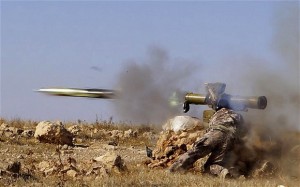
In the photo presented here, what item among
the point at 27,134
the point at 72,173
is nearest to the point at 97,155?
the point at 27,134

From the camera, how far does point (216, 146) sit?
13.3 m

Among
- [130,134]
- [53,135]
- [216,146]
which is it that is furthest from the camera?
[130,134]

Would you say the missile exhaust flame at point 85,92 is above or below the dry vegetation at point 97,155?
above

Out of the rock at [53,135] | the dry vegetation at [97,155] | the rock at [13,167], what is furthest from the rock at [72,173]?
the rock at [53,135]

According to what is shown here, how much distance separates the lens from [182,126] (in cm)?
1633

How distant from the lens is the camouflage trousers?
13062 millimetres

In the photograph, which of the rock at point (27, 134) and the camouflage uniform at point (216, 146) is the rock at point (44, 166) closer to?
the camouflage uniform at point (216, 146)

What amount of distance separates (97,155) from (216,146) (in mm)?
4599

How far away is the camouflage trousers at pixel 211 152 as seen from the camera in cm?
1306

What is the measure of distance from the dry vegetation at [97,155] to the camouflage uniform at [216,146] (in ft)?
0.94

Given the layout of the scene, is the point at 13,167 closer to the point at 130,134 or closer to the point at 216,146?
the point at 216,146

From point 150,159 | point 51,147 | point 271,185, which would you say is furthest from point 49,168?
point 51,147

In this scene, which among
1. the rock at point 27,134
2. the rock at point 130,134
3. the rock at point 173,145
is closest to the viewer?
the rock at point 173,145

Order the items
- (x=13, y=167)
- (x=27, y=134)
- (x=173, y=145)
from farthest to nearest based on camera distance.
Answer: (x=27, y=134)
(x=173, y=145)
(x=13, y=167)
